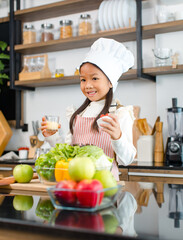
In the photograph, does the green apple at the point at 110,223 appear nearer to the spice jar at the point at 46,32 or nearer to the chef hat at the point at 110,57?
the chef hat at the point at 110,57

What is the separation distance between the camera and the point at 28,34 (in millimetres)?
3607

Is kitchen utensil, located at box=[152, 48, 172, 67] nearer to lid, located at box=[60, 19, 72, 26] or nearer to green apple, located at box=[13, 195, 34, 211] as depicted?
lid, located at box=[60, 19, 72, 26]

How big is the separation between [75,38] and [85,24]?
185 millimetres

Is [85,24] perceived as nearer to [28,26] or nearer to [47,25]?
[47,25]

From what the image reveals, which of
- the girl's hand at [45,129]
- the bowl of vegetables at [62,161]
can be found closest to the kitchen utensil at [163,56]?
the girl's hand at [45,129]

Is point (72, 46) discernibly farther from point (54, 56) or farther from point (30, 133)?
point (30, 133)

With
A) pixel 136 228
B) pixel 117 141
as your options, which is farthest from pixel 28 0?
pixel 136 228

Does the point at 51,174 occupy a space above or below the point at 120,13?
below

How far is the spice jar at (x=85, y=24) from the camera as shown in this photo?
10.8ft

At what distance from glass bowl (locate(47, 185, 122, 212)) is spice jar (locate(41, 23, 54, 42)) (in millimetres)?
2829

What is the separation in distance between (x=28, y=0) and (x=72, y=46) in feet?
2.98

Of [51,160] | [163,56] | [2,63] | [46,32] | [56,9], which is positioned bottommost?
[51,160]

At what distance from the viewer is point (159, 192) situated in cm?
129

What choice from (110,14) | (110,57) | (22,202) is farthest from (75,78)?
(22,202)
